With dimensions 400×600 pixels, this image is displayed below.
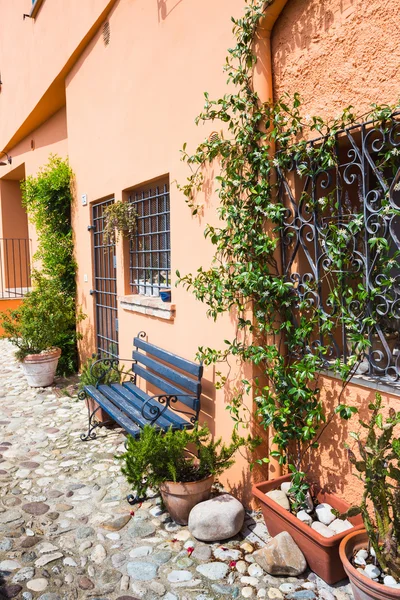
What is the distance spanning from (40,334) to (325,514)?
5.13m

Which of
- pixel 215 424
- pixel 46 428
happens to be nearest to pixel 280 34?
pixel 215 424

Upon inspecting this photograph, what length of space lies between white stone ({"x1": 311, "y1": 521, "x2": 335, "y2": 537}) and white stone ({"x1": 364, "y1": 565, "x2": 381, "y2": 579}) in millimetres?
384

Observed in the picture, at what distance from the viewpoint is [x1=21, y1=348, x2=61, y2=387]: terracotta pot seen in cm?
686

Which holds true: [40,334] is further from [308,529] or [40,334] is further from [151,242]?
[308,529]

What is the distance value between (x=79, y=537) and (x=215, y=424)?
4.29 feet

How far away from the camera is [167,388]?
4.34m

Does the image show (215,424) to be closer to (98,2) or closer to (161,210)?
(161,210)

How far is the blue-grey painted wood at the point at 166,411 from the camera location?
12.7 ft

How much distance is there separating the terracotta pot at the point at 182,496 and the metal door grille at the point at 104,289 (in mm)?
3222

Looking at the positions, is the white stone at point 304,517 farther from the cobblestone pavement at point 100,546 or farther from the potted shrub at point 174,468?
the potted shrub at point 174,468

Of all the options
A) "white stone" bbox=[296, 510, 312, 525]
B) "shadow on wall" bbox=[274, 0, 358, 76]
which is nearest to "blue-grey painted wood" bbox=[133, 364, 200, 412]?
"white stone" bbox=[296, 510, 312, 525]

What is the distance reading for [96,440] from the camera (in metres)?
4.98

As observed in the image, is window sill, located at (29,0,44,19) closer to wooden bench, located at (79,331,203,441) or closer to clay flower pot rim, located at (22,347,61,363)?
clay flower pot rim, located at (22,347,61,363)

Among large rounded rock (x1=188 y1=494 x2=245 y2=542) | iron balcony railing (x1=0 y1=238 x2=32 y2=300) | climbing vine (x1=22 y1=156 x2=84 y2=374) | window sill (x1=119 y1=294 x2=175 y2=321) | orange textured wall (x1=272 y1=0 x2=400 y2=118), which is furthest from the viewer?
iron balcony railing (x1=0 y1=238 x2=32 y2=300)
